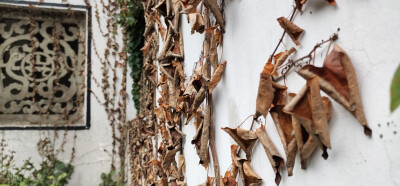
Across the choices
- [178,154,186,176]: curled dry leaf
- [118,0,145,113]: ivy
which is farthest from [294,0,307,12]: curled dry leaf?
[118,0,145,113]: ivy

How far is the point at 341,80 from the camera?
0.65 metres

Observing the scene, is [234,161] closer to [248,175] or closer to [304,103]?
[248,175]

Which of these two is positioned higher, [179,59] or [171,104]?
[179,59]

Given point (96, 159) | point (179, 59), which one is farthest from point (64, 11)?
point (179, 59)

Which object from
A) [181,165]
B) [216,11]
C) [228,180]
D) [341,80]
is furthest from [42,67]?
[341,80]

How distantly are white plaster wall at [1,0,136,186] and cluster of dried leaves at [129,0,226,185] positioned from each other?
0.53m

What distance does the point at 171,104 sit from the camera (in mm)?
1938

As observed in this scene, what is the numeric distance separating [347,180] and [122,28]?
3.68m

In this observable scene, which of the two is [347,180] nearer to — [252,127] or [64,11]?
[252,127]

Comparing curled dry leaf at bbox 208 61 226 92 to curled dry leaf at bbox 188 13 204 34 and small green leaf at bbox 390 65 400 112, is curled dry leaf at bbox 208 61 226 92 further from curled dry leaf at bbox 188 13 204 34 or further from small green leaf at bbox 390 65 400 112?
small green leaf at bbox 390 65 400 112

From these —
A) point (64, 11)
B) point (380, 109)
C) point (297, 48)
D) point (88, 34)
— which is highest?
point (64, 11)

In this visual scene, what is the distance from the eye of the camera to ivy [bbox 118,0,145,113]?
373 centimetres

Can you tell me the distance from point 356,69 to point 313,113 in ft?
0.35

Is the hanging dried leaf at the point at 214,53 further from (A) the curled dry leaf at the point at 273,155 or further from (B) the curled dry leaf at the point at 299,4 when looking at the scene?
(B) the curled dry leaf at the point at 299,4
